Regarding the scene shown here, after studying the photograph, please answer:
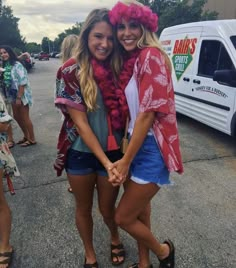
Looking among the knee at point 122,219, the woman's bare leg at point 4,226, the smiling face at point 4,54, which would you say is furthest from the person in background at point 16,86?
the knee at point 122,219

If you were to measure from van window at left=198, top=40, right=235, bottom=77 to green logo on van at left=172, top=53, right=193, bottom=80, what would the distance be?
0.40 meters

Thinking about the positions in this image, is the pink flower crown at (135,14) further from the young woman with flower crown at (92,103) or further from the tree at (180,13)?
the tree at (180,13)

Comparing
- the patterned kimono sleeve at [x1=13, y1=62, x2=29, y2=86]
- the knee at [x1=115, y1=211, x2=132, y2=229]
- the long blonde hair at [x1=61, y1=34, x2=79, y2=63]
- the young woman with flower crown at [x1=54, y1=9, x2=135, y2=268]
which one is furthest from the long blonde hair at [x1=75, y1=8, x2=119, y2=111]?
the patterned kimono sleeve at [x1=13, y1=62, x2=29, y2=86]

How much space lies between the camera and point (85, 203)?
7.23 feet

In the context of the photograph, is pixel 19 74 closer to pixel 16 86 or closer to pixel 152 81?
pixel 16 86

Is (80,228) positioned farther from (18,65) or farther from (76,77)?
(18,65)

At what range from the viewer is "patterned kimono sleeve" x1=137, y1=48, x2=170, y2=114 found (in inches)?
66.5

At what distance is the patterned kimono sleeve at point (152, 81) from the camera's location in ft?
5.54

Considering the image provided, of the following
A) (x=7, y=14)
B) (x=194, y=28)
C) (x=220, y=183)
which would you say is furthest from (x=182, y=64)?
Answer: (x=7, y=14)

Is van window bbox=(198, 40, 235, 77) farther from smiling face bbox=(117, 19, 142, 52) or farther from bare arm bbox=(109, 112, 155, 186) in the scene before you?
bare arm bbox=(109, 112, 155, 186)

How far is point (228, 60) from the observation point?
4.75m

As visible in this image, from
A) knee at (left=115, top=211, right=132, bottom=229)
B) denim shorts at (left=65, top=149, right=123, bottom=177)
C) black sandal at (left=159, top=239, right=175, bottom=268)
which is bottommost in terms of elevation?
black sandal at (left=159, top=239, right=175, bottom=268)

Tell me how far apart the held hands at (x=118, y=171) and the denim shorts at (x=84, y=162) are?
17 cm

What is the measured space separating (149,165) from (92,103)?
0.52 meters
